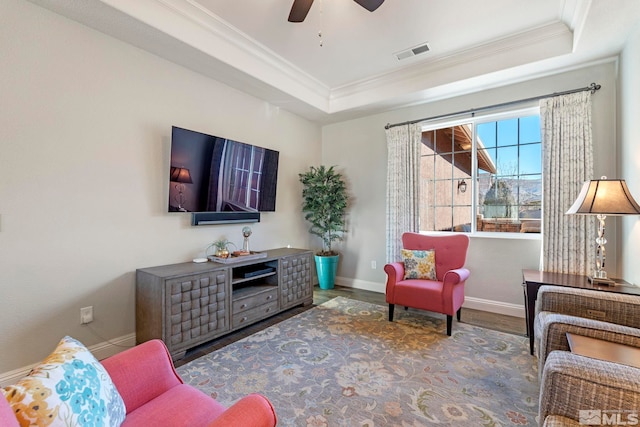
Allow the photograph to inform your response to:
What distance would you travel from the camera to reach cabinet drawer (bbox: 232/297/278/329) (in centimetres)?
287

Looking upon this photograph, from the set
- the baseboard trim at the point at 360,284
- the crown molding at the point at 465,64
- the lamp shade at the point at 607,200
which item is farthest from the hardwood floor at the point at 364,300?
the crown molding at the point at 465,64

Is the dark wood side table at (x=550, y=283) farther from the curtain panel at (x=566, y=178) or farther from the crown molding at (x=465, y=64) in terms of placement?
the crown molding at (x=465, y=64)

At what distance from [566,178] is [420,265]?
5.69 feet

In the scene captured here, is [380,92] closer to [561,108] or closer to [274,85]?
[274,85]

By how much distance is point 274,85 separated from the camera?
3.44 meters

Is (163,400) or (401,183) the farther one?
(401,183)

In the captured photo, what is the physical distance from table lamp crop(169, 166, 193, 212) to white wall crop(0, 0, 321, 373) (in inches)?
6.9

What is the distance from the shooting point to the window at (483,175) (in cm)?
337

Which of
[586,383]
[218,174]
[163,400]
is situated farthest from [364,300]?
[163,400]

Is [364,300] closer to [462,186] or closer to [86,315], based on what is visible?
[462,186]

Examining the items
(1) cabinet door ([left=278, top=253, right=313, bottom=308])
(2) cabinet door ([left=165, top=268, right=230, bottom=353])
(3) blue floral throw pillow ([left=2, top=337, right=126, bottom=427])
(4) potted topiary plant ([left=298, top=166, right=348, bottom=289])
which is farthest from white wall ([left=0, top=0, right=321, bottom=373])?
(4) potted topiary plant ([left=298, top=166, right=348, bottom=289])

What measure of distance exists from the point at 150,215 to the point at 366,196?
9.67 feet

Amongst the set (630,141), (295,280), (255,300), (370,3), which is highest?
(370,3)

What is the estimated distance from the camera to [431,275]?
10.6ft
